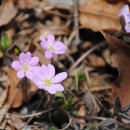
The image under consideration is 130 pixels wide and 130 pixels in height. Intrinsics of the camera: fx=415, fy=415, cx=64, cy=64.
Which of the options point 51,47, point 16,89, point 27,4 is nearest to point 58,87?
point 51,47

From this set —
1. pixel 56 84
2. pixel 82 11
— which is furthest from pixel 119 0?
pixel 56 84

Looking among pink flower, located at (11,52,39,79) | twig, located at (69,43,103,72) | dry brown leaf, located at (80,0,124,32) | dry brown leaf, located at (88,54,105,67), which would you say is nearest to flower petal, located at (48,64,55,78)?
pink flower, located at (11,52,39,79)

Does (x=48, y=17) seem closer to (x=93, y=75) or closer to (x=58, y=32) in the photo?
Result: (x=58, y=32)

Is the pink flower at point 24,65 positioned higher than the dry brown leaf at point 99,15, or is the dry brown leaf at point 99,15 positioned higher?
the dry brown leaf at point 99,15

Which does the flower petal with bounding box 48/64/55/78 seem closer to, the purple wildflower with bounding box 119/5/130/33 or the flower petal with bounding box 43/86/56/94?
the flower petal with bounding box 43/86/56/94

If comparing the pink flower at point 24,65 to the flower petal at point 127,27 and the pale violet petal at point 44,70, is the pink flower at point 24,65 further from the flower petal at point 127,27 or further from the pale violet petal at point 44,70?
the flower petal at point 127,27

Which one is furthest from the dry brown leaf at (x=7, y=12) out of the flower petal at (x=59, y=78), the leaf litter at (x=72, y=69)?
the flower petal at (x=59, y=78)

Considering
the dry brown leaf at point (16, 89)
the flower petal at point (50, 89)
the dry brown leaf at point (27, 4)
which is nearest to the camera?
the flower petal at point (50, 89)

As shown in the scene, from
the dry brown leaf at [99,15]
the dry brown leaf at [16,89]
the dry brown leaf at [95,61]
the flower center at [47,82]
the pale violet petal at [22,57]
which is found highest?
the dry brown leaf at [99,15]
